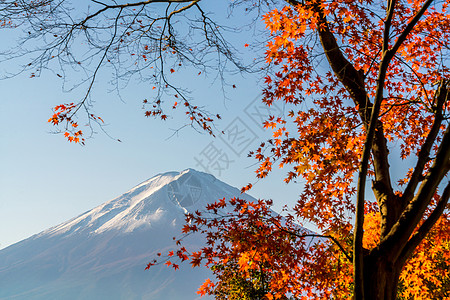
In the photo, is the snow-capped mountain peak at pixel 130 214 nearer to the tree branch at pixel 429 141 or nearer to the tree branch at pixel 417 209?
the tree branch at pixel 429 141

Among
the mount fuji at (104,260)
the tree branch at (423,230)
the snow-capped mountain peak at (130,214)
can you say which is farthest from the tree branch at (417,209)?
the snow-capped mountain peak at (130,214)

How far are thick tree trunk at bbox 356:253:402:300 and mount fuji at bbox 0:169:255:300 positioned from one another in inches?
4712

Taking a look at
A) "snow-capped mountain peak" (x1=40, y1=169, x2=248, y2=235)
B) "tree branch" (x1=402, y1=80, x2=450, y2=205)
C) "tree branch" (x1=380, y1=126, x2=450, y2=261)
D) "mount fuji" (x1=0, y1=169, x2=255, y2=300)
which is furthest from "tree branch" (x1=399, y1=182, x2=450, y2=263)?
"snow-capped mountain peak" (x1=40, y1=169, x2=248, y2=235)

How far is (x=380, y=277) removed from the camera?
3.18 meters

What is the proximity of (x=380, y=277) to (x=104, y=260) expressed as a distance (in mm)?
163827

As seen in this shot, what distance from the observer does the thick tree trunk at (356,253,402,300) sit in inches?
124

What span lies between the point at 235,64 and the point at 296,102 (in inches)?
46.8

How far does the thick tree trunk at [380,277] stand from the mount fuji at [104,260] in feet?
393

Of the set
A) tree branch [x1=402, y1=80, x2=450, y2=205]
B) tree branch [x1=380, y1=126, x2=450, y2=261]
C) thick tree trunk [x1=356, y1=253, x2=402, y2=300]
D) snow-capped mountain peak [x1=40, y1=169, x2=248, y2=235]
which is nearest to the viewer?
thick tree trunk [x1=356, y1=253, x2=402, y2=300]

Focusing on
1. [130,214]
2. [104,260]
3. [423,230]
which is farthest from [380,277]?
[130,214]

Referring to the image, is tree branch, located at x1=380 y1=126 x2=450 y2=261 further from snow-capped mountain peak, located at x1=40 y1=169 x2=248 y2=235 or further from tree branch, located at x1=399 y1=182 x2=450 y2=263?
snow-capped mountain peak, located at x1=40 y1=169 x2=248 y2=235

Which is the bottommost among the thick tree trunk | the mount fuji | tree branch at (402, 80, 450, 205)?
the thick tree trunk

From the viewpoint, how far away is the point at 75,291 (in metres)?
126

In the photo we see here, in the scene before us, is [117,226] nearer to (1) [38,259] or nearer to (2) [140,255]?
(2) [140,255]
